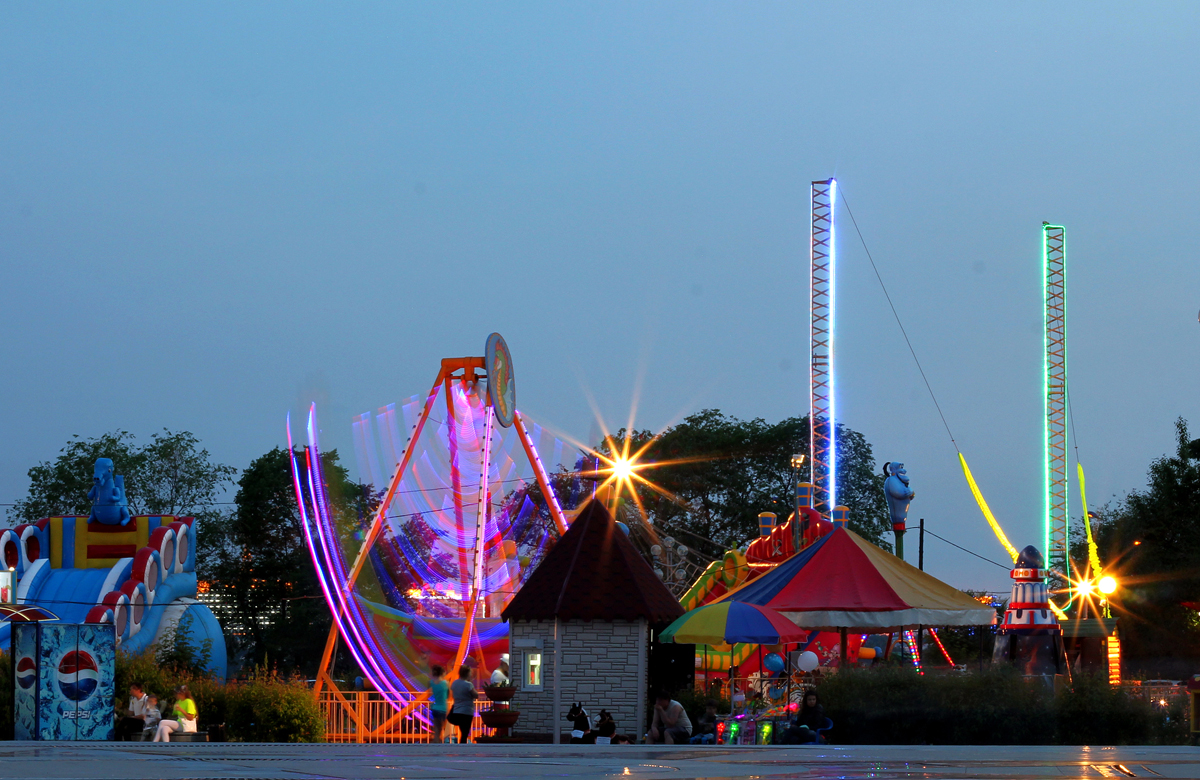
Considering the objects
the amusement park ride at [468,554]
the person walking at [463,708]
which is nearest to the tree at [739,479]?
the amusement park ride at [468,554]

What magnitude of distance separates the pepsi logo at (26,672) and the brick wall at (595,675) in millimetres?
7422

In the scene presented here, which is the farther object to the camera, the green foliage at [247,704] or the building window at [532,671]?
the building window at [532,671]

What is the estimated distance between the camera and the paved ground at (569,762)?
7676 mm

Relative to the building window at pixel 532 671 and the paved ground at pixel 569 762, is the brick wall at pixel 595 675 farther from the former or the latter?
the paved ground at pixel 569 762

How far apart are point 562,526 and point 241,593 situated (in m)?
31.7

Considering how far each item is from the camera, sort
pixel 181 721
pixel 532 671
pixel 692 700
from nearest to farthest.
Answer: pixel 181 721 → pixel 692 700 → pixel 532 671

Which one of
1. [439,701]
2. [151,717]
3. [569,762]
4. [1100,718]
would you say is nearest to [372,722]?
[439,701]

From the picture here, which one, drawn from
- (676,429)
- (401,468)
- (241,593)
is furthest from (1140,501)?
(241,593)

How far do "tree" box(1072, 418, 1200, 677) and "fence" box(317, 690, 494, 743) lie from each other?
29.3 m

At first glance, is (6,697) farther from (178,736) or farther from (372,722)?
(372,722)

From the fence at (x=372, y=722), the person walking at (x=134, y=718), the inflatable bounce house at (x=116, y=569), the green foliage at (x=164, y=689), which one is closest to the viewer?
the person walking at (x=134, y=718)

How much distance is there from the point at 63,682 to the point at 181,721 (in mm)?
1572

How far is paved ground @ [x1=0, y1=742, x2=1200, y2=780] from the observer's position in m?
7.68

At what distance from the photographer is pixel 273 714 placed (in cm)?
1811
